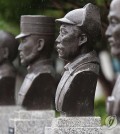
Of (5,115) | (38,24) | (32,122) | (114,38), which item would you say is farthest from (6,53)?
(114,38)

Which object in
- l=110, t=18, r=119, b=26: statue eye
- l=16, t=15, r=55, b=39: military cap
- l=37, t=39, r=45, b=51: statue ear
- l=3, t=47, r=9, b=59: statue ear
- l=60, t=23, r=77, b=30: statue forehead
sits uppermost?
l=16, t=15, r=55, b=39: military cap

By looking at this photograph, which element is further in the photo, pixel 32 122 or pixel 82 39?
pixel 32 122

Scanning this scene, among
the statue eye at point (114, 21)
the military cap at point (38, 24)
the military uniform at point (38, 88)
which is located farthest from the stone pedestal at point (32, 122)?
the statue eye at point (114, 21)

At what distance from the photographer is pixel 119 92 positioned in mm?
9398

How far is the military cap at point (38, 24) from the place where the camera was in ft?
41.1

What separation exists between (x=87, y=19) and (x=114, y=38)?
169 cm

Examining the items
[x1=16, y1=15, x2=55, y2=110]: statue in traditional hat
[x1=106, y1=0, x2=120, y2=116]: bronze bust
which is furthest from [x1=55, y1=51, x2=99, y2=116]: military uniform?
[x1=16, y1=15, x2=55, y2=110]: statue in traditional hat

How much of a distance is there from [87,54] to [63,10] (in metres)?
4.15

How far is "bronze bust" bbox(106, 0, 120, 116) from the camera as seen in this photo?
30.1ft

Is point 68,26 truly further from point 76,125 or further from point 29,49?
point 29,49

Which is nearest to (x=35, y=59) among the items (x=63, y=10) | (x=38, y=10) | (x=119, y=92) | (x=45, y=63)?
(x=45, y=63)

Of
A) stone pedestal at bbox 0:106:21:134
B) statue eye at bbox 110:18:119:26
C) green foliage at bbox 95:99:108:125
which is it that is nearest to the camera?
statue eye at bbox 110:18:119:26

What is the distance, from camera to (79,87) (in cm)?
Answer: 1076

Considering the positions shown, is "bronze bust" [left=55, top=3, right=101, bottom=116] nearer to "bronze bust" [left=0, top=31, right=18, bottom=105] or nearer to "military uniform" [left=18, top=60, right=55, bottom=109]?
"military uniform" [left=18, top=60, right=55, bottom=109]
